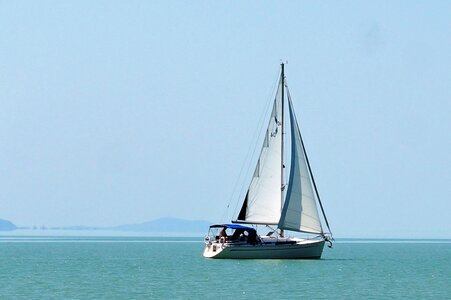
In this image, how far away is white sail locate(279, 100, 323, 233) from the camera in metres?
83.3

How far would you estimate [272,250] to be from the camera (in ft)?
270

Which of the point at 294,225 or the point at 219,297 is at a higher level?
the point at 294,225

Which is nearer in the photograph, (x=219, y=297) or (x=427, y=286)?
(x=219, y=297)

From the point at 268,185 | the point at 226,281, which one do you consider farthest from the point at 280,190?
the point at 226,281

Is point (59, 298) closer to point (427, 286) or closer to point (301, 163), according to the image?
point (427, 286)

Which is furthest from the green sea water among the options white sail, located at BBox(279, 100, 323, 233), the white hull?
white sail, located at BBox(279, 100, 323, 233)

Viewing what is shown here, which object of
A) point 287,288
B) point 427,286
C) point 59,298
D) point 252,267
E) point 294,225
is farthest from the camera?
point 294,225

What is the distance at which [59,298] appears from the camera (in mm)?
53781

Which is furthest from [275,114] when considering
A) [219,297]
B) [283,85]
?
[219,297]

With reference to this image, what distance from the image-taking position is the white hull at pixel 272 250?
82312 millimetres

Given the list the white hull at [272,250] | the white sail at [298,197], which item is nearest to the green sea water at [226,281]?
the white hull at [272,250]

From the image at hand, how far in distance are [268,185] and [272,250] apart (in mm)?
5554

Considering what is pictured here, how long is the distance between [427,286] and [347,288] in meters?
6.21

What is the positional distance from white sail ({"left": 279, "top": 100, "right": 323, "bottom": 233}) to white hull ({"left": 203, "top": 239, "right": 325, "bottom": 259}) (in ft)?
4.24
